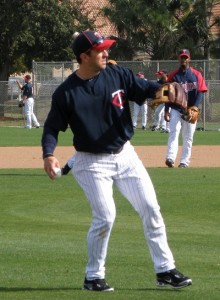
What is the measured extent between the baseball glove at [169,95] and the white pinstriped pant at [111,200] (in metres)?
0.50

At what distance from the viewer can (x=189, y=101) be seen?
628 inches

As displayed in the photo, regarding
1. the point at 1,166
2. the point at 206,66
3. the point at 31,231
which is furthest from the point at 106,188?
the point at 206,66

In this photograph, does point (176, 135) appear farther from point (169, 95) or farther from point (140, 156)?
point (169, 95)

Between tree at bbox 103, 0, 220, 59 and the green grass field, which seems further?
tree at bbox 103, 0, 220, 59

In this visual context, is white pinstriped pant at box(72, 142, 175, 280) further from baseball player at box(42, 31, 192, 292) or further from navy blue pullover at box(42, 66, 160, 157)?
navy blue pullover at box(42, 66, 160, 157)

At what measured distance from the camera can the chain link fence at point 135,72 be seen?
35000 millimetres

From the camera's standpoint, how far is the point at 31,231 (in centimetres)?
1062

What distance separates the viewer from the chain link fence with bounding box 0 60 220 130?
35.0 m

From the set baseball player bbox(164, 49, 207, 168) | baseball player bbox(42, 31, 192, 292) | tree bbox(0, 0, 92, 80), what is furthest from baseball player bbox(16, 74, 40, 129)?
baseball player bbox(42, 31, 192, 292)

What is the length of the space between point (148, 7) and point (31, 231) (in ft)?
106

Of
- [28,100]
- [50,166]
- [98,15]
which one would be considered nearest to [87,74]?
[50,166]

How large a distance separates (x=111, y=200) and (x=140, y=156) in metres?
13.9

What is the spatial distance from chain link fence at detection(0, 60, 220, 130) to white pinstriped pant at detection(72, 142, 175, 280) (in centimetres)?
2662

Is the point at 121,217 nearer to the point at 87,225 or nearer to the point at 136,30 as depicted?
the point at 87,225
